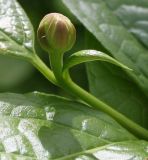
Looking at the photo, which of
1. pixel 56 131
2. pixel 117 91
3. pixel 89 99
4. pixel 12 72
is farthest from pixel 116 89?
pixel 12 72

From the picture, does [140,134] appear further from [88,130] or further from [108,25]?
[108,25]

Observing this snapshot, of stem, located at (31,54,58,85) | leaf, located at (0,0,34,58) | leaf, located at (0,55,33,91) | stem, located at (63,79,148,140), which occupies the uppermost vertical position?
leaf, located at (0,0,34,58)

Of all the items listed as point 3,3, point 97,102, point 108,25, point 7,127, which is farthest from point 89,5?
point 7,127

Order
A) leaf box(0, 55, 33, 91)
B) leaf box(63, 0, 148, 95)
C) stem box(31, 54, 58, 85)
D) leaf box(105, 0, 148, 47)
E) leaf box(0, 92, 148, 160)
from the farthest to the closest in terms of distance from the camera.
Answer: leaf box(0, 55, 33, 91)
leaf box(105, 0, 148, 47)
leaf box(63, 0, 148, 95)
stem box(31, 54, 58, 85)
leaf box(0, 92, 148, 160)

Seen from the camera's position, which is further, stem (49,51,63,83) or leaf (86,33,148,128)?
leaf (86,33,148,128)

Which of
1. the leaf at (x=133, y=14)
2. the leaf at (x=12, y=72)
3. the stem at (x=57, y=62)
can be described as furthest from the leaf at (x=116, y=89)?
the leaf at (x=12, y=72)

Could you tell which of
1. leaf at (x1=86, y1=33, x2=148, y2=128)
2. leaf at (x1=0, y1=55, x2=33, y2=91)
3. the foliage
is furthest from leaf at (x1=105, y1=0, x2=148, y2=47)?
leaf at (x1=0, y1=55, x2=33, y2=91)

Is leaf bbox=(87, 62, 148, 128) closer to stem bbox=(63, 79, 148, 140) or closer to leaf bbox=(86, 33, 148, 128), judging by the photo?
leaf bbox=(86, 33, 148, 128)

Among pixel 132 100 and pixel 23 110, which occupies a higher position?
pixel 23 110
